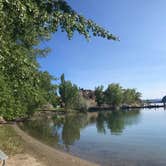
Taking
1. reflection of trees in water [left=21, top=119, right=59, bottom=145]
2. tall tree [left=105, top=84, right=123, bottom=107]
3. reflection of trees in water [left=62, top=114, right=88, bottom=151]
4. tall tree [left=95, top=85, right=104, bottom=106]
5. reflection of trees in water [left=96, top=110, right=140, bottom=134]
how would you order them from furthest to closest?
tall tree [left=95, top=85, right=104, bottom=106] → tall tree [left=105, top=84, right=123, bottom=107] → reflection of trees in water [left=96, top=110, right=140, bottom=134] → reflection of trees in water [left=21, top=119, right=59, bottom=145] → reflection of trees in water [left=62, top=114, right=88, bottom=151]

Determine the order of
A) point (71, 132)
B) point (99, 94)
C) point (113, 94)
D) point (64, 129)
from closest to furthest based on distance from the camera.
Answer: point (71, 132)
point (64, 129)
point (113, 94)
point (99, 94)

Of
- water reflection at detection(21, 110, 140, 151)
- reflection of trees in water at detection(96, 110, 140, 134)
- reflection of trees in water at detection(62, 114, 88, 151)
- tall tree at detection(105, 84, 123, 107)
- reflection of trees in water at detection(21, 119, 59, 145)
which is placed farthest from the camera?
tall tree at detection(105, 84, 123, 107)

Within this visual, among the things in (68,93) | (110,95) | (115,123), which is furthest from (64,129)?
(110,95)

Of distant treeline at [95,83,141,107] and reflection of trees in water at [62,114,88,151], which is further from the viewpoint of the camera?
distant treeline at [95,83,141,107]

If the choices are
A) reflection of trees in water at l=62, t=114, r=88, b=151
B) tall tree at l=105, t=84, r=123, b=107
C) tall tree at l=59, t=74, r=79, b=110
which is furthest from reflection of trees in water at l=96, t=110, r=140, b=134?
tall tree at l=105, t=84, r=123, b=107

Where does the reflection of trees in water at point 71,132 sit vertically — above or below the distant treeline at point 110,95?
below

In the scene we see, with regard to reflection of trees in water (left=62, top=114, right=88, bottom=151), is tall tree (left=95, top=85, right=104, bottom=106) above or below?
above

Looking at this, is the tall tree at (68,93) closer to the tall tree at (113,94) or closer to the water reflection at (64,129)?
the tall tree at (113,94)

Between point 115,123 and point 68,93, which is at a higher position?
point 68,93

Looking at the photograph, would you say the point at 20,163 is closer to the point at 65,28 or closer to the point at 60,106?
the point at 65,28

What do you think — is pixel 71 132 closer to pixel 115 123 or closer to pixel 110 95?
pixel 115 123

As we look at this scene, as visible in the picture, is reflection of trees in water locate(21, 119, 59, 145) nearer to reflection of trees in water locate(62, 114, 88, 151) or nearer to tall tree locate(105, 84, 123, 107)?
reflection of trees in water locate(62, 114, 88, 151)

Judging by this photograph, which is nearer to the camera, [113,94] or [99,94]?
[113,94]

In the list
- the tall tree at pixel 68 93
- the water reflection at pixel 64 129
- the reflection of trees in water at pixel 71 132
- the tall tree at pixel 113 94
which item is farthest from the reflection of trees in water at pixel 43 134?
the tall tree at pixel 113 94
